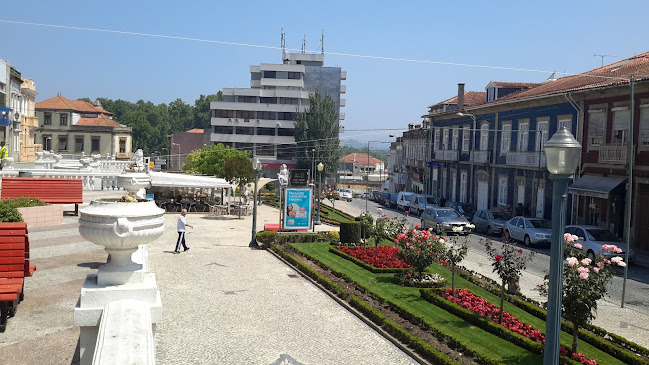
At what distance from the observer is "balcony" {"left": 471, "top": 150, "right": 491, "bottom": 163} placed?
43406 millimetres

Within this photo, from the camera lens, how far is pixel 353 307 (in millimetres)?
14570

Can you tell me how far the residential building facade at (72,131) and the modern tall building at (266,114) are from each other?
1555cm

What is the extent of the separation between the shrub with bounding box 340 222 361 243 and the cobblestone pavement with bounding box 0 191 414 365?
396 centimetres

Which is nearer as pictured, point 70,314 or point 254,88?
point 70,314

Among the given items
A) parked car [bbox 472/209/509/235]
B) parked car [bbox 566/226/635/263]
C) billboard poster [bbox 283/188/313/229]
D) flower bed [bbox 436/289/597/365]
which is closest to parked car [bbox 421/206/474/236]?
parked car [bbox 472/209/509/235]

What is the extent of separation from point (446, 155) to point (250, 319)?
4046 centimetres

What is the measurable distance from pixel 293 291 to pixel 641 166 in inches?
751

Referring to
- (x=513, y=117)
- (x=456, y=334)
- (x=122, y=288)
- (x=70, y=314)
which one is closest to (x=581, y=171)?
(x=513, y=117)

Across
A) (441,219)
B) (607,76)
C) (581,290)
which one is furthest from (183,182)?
(581,290)

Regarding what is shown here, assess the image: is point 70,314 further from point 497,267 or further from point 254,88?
point 254,88

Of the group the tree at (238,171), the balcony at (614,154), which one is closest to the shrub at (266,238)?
the tree at (238,171)

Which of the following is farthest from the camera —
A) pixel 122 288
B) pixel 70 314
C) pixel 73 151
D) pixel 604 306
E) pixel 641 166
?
pixel 73 151

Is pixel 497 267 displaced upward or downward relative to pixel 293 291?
upward

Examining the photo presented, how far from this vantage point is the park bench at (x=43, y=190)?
82.5 feet
